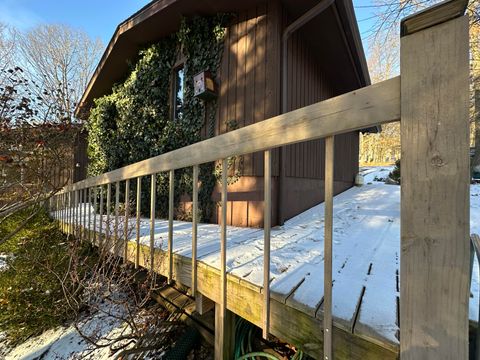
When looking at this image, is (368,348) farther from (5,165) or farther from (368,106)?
(5,165)

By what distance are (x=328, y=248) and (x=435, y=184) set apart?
1.42 ft

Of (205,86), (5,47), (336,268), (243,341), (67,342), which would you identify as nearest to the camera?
(336,268)

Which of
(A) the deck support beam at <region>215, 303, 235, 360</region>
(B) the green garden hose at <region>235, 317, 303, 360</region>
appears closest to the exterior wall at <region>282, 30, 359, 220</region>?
(B) the green garden hose at <region>235, 317, 303, 360</region>

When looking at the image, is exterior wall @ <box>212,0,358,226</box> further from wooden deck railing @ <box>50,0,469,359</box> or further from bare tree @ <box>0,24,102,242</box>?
bare tree @ <box>0,24,102,242</box>

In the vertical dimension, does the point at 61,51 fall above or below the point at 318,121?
above

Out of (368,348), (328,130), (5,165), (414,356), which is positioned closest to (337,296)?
(368,348)

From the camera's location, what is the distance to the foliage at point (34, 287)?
279 centimetres

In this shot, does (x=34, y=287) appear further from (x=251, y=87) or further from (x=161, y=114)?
(x=251, y=87)

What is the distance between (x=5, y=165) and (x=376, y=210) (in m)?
6.52

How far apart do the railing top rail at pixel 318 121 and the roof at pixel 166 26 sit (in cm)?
300

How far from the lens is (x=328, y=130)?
3.15 ft

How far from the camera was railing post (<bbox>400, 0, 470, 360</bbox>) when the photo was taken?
0.70 meters

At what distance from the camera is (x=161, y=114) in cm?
492

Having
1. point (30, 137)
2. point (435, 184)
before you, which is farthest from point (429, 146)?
point (30, 137)
